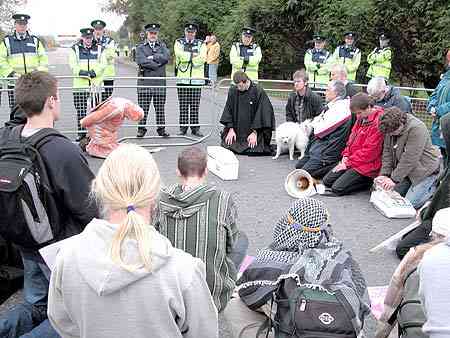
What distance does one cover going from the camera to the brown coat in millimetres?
6152

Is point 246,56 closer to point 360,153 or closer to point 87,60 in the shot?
point 87,60

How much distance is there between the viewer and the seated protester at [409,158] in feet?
20.2

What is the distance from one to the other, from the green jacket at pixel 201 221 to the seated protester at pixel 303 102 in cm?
580

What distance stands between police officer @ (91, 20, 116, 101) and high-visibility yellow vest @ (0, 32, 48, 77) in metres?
1.07

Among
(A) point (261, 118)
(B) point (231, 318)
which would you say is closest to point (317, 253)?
(B) point (231, 318)

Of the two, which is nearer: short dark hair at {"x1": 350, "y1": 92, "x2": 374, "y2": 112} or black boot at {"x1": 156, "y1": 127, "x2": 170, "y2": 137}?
short dark hair at {"x1": 350, "y1": 92, "x2": 374, "y2": 112}

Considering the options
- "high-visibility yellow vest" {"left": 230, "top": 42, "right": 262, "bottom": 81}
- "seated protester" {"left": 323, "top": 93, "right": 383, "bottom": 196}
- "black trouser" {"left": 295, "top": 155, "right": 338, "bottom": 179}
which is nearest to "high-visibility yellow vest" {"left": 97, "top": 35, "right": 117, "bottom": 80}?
"high-visibility yellow vest" {"left": 230, "top": 42, "right": 262, "bottom": 81}

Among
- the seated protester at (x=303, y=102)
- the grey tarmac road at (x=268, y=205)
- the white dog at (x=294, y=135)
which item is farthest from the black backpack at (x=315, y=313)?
the seated protester at (x=303, y=102)

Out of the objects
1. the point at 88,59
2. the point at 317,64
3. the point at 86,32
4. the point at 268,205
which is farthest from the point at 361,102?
Answer: the point at 317,64

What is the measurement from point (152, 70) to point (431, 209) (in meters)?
7.06

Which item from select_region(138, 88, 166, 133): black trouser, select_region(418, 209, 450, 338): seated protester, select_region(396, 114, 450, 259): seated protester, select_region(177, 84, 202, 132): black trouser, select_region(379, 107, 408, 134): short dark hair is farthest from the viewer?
select_region(177, 84, 202, 132): black trouser

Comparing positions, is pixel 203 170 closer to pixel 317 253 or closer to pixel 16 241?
pixel 317 253

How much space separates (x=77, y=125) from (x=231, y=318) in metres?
6.35

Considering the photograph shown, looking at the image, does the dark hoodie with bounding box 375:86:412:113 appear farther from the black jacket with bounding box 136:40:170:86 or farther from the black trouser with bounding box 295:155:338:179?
the black jacket with bounding box 136:40:170:86
